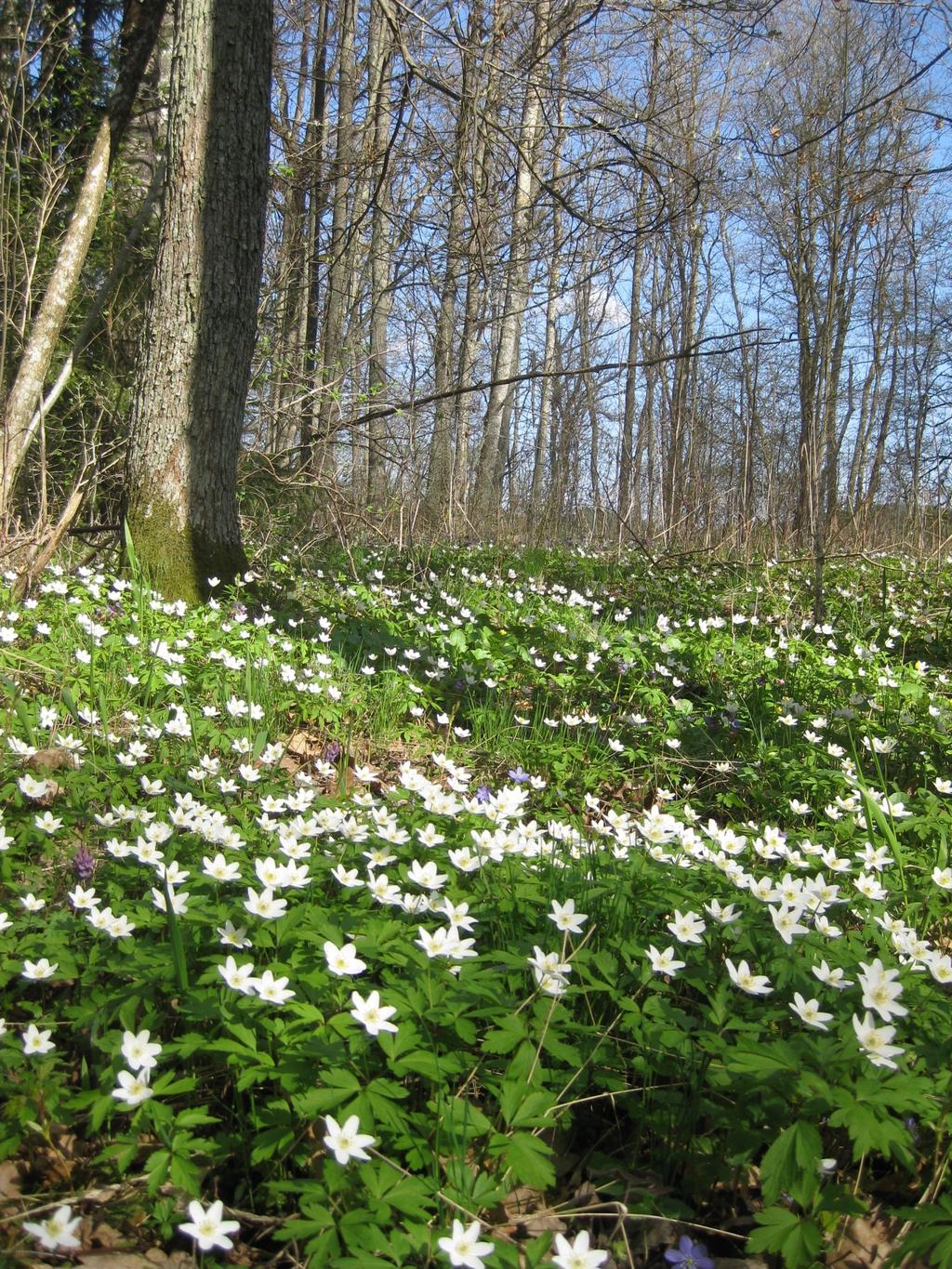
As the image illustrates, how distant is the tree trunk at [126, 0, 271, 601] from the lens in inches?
186

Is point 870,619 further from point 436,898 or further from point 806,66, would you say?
point 806,66

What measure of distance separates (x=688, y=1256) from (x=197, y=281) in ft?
16.4

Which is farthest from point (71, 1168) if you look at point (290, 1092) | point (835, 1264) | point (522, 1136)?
point (835, 1264)

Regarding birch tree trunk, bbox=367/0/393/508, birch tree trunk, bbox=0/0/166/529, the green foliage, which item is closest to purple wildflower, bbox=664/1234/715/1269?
the green foliage

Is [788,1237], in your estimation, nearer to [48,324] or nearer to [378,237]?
[48,324]

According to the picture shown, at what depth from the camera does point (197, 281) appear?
4766 millimetres

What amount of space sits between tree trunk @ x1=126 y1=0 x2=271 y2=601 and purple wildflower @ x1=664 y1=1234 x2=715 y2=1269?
13.6 ft

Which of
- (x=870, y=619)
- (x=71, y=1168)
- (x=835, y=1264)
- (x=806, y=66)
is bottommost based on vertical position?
(x=835, y=1264)

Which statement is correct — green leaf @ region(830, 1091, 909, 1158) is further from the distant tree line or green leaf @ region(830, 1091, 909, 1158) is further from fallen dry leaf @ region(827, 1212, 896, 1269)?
the distant tree line

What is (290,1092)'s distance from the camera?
55.0 inches

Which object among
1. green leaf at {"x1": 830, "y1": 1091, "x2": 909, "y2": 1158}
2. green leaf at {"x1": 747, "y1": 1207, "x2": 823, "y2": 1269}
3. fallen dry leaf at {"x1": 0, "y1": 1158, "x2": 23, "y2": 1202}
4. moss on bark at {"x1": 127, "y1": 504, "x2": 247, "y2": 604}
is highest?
moss on bark at {"x1": 127, "y1": 504, "x2": 247, "y2": 604}

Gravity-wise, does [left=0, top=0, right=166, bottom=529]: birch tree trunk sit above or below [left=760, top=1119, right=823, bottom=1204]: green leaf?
above

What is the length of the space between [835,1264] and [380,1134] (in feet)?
2.66

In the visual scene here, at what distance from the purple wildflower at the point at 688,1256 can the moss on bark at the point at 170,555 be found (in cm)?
412
